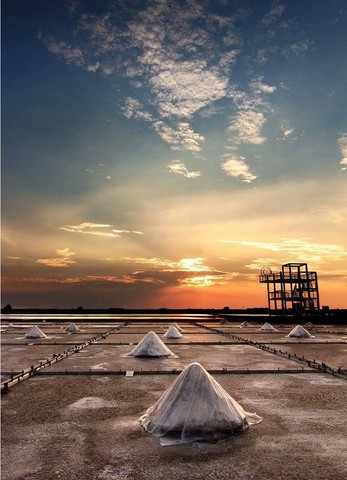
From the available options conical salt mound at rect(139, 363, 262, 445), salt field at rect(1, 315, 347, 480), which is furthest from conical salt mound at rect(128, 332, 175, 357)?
conical salt mound at rect(139, 363, 262, 445)

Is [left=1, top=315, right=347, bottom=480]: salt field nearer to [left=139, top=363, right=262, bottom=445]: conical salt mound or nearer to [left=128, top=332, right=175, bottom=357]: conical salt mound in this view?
[left=139, top=363, right=262, bottom=445]: conical salt mound

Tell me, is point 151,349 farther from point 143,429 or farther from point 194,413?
point 194,413

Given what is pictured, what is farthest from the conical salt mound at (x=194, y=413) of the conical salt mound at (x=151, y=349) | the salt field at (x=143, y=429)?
the conical salt mound at (x=151, y=349)

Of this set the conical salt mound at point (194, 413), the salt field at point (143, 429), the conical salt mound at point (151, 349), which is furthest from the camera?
the conical salt mound at point (151, 349)

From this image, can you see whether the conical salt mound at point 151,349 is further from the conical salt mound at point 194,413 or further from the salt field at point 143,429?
the conical salt mound at point 194,413

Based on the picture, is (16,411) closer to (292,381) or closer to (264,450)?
(264,450)

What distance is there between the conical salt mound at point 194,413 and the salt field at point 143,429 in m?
0.27

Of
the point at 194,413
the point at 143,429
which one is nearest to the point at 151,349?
the point at 143,429

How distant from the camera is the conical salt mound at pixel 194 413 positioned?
9375 mm

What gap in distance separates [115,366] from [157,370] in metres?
3.12

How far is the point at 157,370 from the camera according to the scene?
63.9 feet

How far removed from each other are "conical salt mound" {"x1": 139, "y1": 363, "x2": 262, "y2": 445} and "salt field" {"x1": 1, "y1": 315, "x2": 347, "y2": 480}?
0.87ft

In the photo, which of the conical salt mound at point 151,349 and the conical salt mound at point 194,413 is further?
the conical salt mound at point 151,349

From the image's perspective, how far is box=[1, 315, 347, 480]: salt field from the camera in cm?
793
